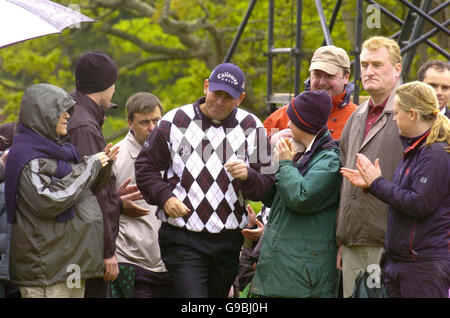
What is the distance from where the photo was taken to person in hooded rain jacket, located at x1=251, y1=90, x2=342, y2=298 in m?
4.64

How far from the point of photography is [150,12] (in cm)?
1792

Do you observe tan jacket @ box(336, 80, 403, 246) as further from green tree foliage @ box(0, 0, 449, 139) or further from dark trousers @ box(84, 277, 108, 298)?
green tree foliage @ box(0, 0, 449, 139)

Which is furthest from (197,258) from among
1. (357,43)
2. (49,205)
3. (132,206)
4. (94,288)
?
(357,43)

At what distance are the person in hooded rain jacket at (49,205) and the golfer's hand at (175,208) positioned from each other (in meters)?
0.43

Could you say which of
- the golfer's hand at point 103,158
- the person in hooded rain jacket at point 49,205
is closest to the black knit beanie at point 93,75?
the person in hooded rain jacket at point 49,205

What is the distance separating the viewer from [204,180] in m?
4.85

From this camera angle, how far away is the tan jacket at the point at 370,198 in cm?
466

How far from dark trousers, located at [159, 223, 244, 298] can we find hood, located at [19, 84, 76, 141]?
101cm

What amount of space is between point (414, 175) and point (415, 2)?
5.15 meters

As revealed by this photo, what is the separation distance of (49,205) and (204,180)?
994mm
